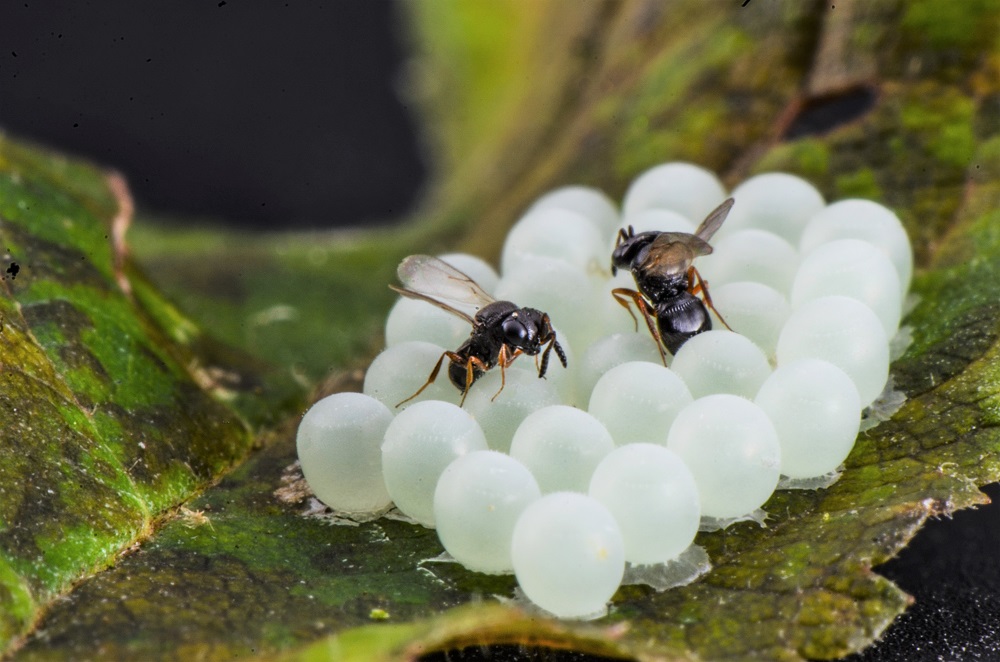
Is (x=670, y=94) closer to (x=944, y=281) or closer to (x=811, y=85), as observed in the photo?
(x=811, y=85)

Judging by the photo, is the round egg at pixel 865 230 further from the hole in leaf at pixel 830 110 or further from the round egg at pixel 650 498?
the round egg at pixel 650 498

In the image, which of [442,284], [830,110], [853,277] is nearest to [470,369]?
[442,284]

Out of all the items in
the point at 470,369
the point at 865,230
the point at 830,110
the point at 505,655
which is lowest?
the point at 505,655

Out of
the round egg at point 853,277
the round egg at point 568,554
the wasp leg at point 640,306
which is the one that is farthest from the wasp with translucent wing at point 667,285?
the round egg at point 568,554

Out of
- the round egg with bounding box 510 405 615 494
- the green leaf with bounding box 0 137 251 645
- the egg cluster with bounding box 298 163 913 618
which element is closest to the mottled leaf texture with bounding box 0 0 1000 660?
the green leaf with bounding box 0 137 251 645

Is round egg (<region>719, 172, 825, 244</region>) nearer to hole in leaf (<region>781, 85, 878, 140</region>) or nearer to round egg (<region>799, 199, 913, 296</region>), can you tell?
round egg (<region>799, 199, 913, 296</region>)

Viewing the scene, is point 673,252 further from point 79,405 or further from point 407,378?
point 79,405
